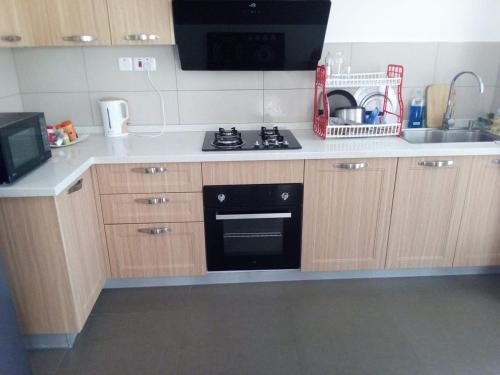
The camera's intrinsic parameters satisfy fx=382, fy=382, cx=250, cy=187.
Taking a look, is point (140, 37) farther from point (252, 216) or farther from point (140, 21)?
point (252, 216)

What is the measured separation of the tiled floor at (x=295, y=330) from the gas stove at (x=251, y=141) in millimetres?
835

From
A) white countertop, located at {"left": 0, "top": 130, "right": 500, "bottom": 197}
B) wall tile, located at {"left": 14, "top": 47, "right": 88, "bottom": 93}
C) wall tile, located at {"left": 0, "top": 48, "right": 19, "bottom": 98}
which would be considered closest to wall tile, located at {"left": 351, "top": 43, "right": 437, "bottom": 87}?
white countertop, located at {"left": 0, "top": 130, "right": 500, "bottom": 197}

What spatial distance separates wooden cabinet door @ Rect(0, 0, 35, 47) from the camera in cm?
187

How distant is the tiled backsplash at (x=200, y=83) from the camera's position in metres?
2.27

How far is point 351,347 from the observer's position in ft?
5.87

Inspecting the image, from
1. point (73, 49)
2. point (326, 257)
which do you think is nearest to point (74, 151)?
point (73, 49)

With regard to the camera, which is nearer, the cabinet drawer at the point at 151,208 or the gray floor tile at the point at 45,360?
the gray floor tile at the point at 45,360

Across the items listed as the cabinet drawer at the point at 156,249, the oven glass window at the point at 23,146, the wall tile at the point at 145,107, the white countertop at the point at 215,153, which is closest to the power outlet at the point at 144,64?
the wall tile at the point at 145,107

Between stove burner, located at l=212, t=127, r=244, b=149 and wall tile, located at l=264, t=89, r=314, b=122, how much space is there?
1.07ft

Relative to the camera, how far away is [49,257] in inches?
63.5

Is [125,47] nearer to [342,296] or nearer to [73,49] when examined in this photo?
[73,49]

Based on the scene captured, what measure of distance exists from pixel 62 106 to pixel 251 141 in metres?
1.21

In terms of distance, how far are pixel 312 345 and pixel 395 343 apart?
40cm

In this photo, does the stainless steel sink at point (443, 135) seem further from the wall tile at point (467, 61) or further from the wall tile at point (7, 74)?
the wall tile at point (7, 74)
